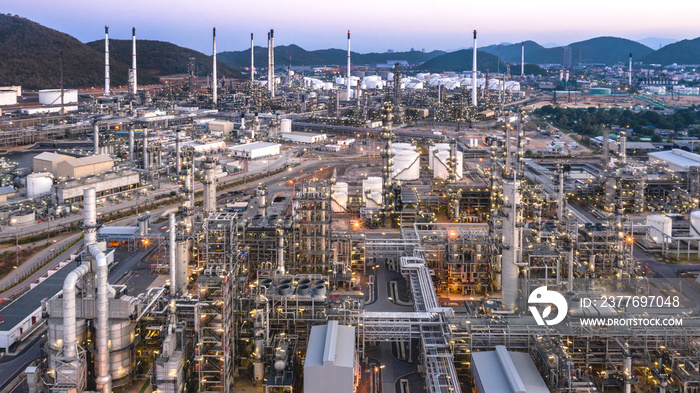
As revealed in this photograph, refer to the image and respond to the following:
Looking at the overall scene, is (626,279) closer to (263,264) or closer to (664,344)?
(664,344)

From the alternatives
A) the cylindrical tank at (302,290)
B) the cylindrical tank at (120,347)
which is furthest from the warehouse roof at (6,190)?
the cylindrical tank at (302,290)

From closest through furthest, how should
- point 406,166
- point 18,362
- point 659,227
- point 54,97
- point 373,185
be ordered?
1. point 18,362
2. point 659,227
3. point 373,185
4. point 406,166
5. point 54,97

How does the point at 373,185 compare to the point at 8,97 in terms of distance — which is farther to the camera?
the point at 8,97

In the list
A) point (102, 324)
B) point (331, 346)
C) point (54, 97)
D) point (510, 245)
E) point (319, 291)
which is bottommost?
point (331, 346)

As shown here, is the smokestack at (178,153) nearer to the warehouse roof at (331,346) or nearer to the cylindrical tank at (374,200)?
the cylindrical tank at (374,200)

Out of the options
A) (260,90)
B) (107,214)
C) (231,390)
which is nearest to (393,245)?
(231,390)

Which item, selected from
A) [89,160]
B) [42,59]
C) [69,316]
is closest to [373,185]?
[89,160]

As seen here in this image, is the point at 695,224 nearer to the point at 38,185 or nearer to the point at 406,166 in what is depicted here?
the point at 406,166
